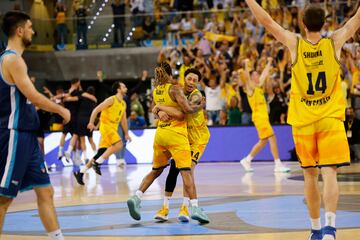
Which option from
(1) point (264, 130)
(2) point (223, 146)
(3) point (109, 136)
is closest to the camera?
(3) point (109, 136)

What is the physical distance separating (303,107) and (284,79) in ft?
52.0

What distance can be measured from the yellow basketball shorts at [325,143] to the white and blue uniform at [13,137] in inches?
97.4

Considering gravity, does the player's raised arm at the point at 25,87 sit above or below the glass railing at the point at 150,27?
below

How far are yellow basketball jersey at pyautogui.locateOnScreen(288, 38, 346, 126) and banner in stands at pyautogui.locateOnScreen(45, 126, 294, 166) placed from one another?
47.4 feet

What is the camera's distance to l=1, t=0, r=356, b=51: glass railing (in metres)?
25.2

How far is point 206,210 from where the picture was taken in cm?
1138

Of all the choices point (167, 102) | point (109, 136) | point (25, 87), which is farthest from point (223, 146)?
point (25, 87)

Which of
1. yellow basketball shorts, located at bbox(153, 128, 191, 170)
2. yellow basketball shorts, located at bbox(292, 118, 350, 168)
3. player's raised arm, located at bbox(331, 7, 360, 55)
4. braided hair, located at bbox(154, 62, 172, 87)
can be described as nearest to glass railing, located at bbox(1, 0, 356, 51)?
braided hair, located at bbox(154, 62, 172, 87)

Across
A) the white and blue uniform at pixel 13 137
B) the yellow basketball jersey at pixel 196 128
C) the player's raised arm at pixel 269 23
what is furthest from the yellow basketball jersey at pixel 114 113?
the white and blue uniform at pixel 13 137

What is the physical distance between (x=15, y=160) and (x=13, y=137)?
7.5 inches

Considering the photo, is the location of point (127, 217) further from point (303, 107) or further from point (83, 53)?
Answer: point (83, 53)

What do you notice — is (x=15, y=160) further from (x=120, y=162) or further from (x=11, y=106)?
(x=120, y=162)

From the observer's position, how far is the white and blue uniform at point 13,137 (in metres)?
6.83

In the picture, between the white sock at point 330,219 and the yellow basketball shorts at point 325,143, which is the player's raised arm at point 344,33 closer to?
the yellow basketball shorts at point 325,143
